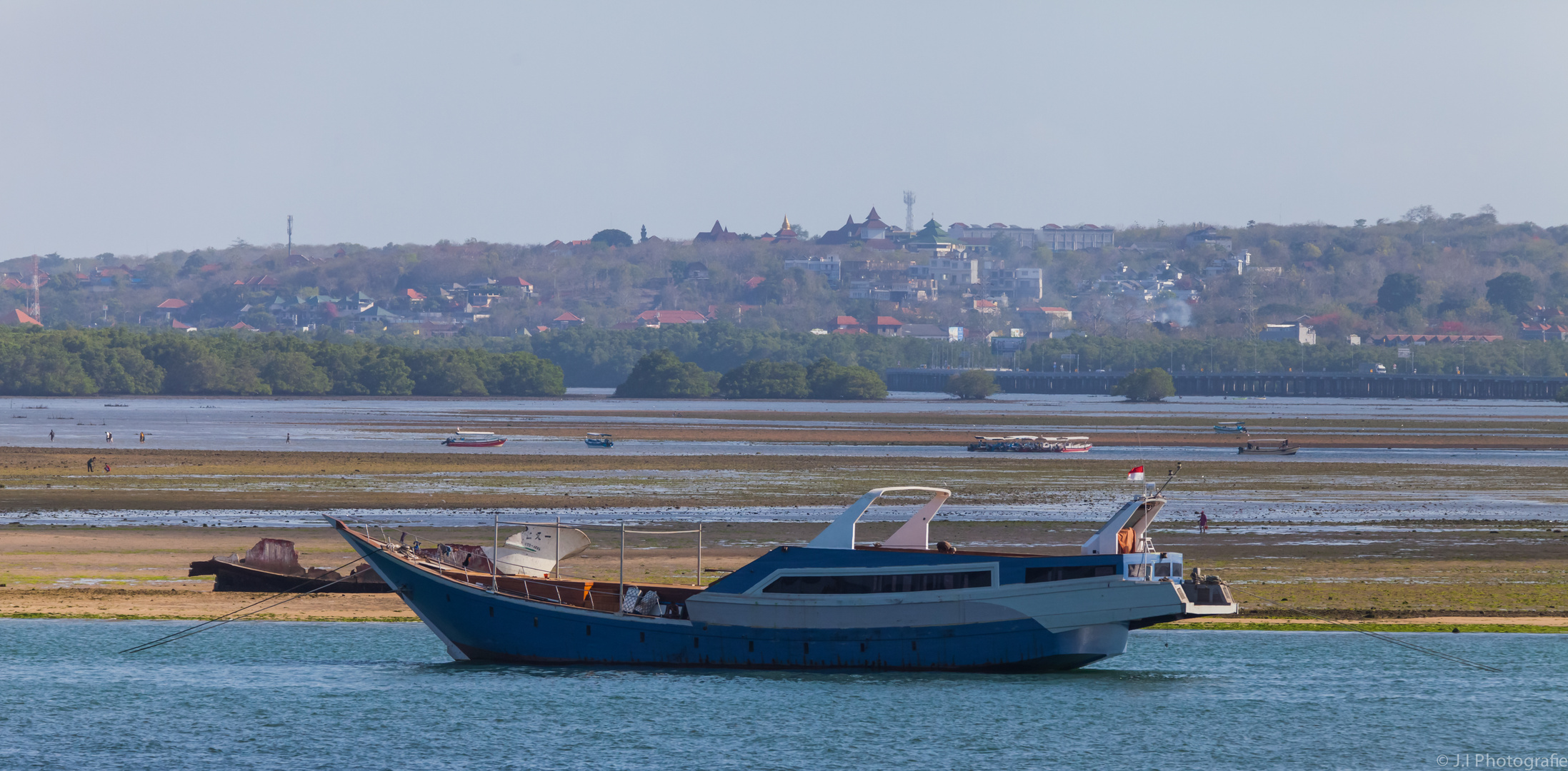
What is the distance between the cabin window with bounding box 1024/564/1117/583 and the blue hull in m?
1.08

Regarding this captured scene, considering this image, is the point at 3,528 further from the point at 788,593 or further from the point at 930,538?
the point at 788,593

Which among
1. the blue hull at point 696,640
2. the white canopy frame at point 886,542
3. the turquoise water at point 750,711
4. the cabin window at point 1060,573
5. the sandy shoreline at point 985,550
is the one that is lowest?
the turquoise water at point 750,711

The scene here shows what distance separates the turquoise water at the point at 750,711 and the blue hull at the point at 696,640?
45 centimetres

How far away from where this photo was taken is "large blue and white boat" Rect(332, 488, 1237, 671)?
33344 mm

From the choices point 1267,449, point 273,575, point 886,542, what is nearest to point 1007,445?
point 1267,449

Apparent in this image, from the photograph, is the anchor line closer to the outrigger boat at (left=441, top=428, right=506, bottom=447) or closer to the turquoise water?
the turquoise water

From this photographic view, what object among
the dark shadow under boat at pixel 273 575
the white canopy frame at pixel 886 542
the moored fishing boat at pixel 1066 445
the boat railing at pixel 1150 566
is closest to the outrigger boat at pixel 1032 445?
the moored fishing boat at pixel 1066 445

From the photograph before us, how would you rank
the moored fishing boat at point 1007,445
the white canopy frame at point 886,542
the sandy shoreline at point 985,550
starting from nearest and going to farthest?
the white canopy frame at point 886,542 < the sandy shoreline at point 985,550 < the moored fishing boat at point 1007,445

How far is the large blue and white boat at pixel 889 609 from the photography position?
109 feet

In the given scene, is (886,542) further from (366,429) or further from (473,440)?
(366,429)

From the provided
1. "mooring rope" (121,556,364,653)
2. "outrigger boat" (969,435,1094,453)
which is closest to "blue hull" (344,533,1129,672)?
"mooring rope" (121,556,364,653)

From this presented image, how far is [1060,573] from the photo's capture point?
109 ft

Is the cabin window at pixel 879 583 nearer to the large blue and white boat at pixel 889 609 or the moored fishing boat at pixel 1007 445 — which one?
the large blue and white boat at pixel 889 609

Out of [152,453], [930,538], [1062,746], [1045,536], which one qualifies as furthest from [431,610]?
[152,453]
